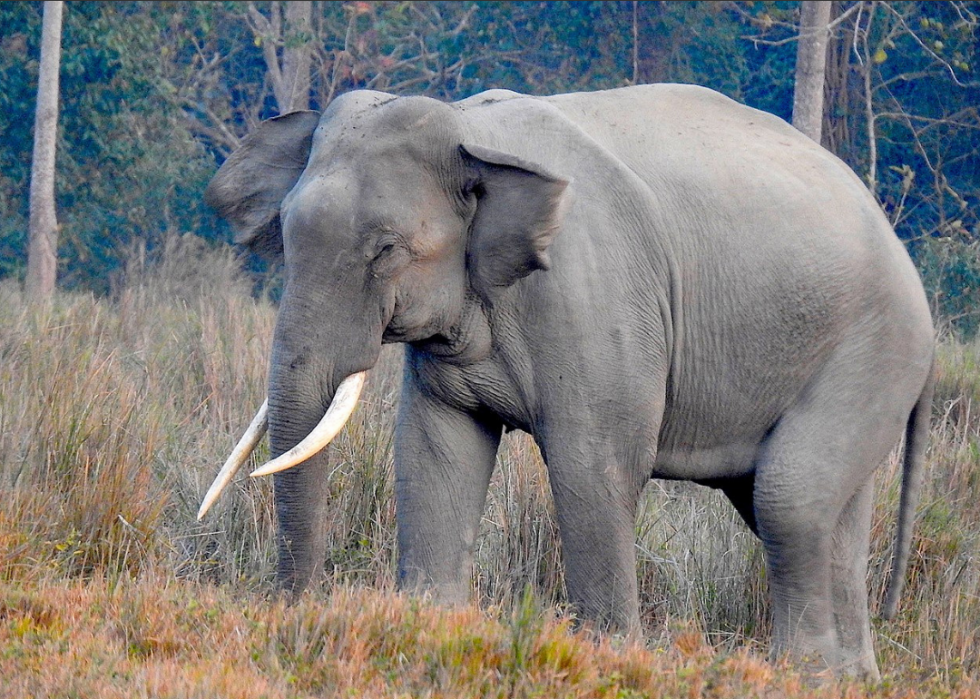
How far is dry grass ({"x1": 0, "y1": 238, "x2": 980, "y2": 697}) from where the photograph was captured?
13.1 ft

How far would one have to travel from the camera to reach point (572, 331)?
4820 mm

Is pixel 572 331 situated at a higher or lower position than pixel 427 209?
lower

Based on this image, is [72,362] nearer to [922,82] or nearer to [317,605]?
[317,605]

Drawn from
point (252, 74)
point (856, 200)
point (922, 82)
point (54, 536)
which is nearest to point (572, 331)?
point (856, 200)

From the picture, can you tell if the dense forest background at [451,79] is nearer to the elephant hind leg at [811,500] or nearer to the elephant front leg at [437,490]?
the elephant hind leg at [811,500]

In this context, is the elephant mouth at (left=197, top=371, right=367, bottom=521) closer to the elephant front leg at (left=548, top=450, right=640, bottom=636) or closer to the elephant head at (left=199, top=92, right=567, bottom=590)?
the elephant head at (left=199, top=92, right=567, bottom=590)

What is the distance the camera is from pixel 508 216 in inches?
187

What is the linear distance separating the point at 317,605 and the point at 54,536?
5.48 feet

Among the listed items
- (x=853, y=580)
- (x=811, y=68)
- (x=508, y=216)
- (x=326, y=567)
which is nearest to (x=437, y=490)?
(x=508, y=216)

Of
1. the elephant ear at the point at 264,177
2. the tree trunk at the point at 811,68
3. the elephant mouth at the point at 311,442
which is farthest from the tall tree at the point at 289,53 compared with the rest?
the elephant mouth at the point at 311,442

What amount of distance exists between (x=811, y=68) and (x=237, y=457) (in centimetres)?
1188

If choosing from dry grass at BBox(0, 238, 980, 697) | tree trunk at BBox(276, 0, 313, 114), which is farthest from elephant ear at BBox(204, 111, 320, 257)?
tree trunk at BBox(276, 0, 313, 114)

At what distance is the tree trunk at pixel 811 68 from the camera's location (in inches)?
595

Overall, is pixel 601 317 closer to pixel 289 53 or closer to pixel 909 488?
pixel 909 488
